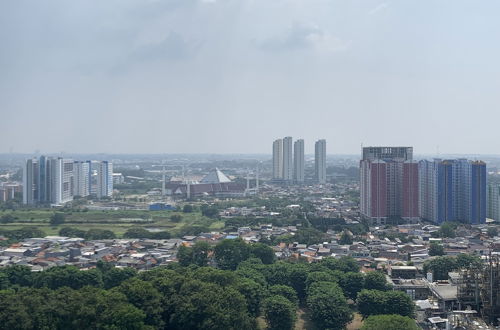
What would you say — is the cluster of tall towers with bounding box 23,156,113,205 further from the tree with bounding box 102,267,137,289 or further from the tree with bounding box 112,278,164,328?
the tree with bounding box 112,278,164,328

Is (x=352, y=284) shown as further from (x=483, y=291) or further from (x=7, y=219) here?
(x=7, y=219)

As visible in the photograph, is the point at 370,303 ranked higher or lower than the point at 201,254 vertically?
lower

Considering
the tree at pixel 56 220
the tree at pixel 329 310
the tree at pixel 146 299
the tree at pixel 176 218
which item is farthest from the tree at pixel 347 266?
the tree at pixel 56 220

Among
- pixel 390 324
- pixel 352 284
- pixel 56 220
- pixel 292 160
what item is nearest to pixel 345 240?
pixel 352 284

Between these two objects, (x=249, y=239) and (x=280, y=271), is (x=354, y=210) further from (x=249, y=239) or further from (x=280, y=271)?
(x=280, y=271)

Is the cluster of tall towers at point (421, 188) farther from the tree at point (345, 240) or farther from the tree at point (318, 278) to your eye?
the tree at point (318, 278)
